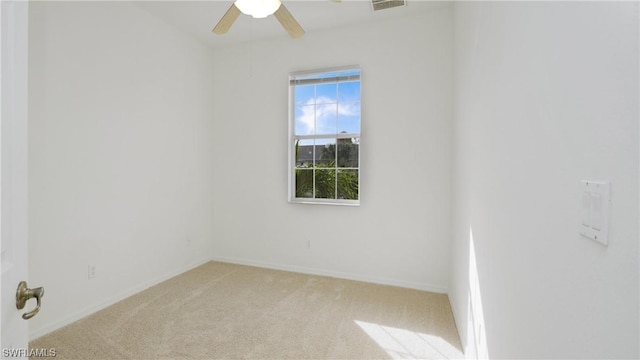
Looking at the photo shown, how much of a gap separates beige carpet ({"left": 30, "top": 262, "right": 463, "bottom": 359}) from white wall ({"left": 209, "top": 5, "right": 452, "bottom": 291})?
1.34 ft

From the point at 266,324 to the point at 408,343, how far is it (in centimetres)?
110

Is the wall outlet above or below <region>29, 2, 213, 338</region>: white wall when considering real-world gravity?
below

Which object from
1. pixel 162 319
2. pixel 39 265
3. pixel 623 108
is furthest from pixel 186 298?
pixel 623 108

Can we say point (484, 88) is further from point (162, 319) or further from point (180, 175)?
point (180, 175)

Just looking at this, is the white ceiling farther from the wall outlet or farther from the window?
the wall outlet

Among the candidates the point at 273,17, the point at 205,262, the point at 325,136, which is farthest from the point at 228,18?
the point at 205,262

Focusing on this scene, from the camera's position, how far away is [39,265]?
2213 mm

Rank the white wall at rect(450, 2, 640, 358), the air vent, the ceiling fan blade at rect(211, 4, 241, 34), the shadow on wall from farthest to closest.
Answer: the air vent < the ceiling fan blade at rect(211, 4, 241, 34) < the shadow on wall < the white wall at rect(450, 2, 640, 358)

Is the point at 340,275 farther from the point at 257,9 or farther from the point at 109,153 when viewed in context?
the point at 257,9

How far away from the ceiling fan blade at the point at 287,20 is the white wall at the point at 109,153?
5.83 feet

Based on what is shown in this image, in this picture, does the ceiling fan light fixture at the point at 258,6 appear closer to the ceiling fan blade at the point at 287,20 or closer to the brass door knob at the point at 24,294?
the ceiling fan blade at the point at 287,20

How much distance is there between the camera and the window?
3453 millimetres

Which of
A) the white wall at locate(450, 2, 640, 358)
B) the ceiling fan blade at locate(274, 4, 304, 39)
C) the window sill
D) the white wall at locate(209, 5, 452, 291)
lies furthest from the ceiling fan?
the window sill

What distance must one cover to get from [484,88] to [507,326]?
1.17m
